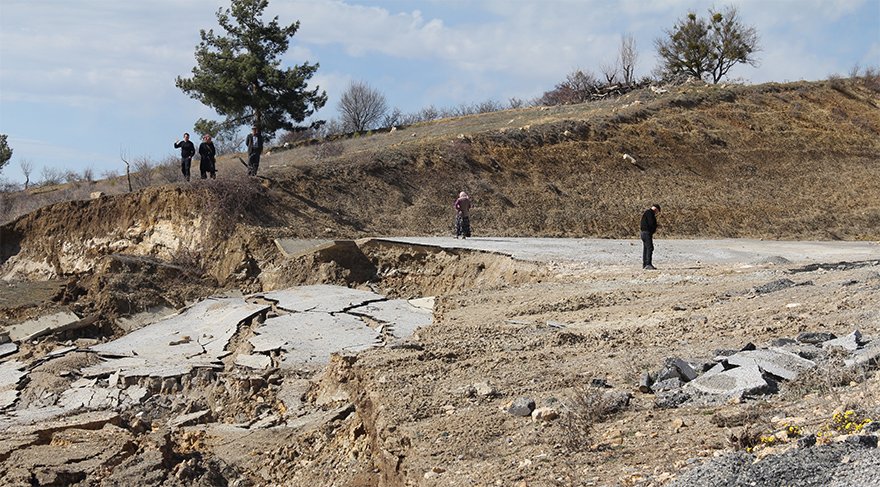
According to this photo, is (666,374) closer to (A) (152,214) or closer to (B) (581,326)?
(B) (581,326)

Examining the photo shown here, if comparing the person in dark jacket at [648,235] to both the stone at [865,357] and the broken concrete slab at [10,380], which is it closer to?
the stone at [865,357]

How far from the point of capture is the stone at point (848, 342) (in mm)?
7363

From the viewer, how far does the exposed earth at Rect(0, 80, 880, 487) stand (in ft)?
20.7

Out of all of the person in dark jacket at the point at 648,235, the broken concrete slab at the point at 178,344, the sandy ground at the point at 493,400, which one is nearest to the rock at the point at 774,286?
the sandy ground at the point at 493,400

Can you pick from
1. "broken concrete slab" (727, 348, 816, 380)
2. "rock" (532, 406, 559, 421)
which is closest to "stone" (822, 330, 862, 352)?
"broken concrete slab" (727, 348, 816, 380)

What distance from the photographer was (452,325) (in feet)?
41.3

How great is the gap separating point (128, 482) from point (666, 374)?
5.10 m

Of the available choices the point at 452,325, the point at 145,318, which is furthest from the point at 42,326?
the point at 452,325

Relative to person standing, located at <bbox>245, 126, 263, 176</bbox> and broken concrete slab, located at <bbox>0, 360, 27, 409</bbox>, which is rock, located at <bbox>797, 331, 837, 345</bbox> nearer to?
broken concrete slab, located at <bbox>0, 360, 27, 409</bbox>

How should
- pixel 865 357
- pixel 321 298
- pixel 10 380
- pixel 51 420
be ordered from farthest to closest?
1. pixel 321 298
2. pixel 10 380
3. pixel 51 420
4. pixel 865 357

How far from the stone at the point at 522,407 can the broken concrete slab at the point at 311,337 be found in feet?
19.6

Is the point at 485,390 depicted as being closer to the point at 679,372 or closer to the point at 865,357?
the point at 679,372

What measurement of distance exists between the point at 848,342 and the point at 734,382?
4.54ft

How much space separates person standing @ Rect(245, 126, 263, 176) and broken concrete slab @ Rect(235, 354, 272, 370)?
1239 cm
